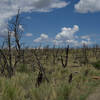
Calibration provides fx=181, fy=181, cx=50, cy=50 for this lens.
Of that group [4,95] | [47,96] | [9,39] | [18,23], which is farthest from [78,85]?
[18,23]

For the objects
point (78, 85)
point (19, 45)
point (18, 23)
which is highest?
point (18, 23)

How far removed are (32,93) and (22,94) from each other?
431mm

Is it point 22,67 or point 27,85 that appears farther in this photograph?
point 22,67

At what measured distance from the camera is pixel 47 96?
6.22 metres

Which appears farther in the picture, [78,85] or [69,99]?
[78,85]

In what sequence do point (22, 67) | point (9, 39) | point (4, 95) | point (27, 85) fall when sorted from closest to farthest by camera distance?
1. point (4, 95)
2. point (27, 85)
3. point (9, 39)
4. point (22, 67)

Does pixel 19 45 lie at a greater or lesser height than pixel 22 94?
greater

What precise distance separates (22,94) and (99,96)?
2894 millimetres

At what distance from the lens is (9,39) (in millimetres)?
11492

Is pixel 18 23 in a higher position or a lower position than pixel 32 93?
higher

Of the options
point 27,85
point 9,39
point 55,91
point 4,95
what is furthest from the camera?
point 9,39

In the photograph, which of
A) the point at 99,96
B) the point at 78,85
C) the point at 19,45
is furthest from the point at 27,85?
the point at 19,45

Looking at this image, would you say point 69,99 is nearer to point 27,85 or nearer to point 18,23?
point 27,85

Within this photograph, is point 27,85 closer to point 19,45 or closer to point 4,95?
point 4,95
